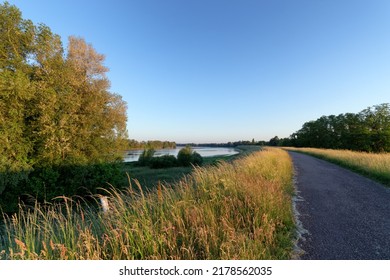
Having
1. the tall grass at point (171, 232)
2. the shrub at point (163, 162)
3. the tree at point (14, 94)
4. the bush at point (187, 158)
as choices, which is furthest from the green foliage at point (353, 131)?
the tree at point (14, 94)

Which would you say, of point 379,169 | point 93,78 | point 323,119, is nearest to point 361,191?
point 379,169

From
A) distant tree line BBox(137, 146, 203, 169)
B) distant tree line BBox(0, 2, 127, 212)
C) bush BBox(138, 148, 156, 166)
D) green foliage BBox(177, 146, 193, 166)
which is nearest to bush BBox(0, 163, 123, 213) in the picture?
distant tree line BBox(0, 2, 127, 212)

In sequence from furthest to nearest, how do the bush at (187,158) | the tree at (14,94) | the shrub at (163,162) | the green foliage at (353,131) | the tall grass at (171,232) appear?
the green foliage at (353,131)
the bush at (187,158)
the shrub at (163,162)
the tree at (14,94)
the tall grass at (171,232)

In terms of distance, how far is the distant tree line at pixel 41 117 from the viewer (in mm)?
9289

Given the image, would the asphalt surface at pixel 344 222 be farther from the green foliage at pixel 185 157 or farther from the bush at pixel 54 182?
the green foliage at pixel 185 157

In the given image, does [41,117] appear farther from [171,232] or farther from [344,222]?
[344,222]

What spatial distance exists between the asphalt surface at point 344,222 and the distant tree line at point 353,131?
197 ft

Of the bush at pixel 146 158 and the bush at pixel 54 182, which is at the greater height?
the bush at pixel 54 182

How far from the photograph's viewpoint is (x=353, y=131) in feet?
182

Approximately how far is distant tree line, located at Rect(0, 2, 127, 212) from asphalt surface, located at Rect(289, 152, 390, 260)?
1295 cm

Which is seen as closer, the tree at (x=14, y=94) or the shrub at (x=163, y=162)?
the tree at (x=14, y=94)

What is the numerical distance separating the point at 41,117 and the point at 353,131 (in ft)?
247

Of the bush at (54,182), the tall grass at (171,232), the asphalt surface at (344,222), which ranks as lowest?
the bush at (54,182)

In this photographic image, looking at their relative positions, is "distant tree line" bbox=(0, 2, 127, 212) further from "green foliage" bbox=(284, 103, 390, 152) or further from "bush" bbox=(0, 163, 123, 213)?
"green foliage" bbox=(284, 103, 390, 152)
